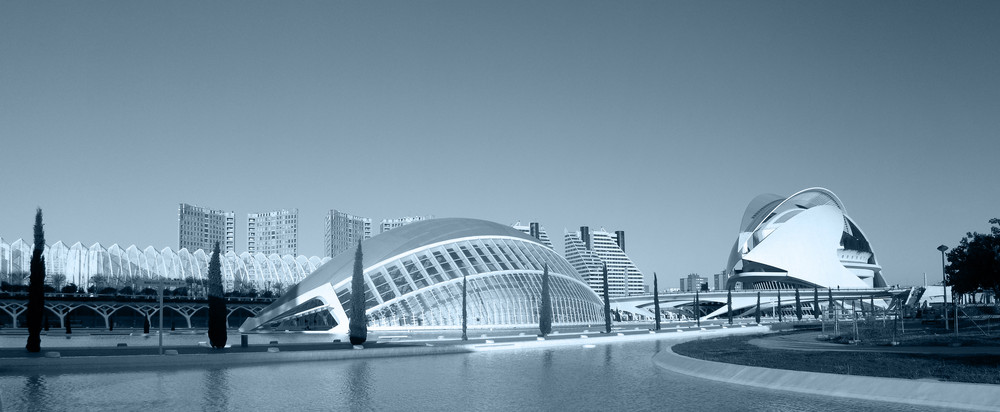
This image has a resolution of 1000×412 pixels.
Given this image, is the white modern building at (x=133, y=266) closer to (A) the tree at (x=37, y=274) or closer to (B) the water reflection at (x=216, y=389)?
(A) the tree at (x=37, y=274)

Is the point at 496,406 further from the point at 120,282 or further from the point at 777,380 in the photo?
the point at 120,282

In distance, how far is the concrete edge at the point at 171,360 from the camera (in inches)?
976

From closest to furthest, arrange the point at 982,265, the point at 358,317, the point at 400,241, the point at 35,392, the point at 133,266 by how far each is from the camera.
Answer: the point at 35,392
the point at 358,317
the point at 982,265
the point at 400,241
the point at 133,266

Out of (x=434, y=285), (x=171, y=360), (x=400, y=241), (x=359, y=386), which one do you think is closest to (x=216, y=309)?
(x=171, y=360)

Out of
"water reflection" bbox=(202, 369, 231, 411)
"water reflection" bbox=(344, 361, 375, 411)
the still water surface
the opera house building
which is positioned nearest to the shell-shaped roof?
the opera house building

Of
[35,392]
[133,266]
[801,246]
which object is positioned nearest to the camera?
[35,392]

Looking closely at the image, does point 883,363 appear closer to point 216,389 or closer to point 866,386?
point 866,386

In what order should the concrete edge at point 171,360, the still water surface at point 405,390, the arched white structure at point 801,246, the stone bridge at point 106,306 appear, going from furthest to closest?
the arched white structure at point 801,246 → the stone bridge at point 106,306 → the concrete edge at point 171,360 → the still water surface at point 405,390

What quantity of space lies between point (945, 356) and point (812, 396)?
11.6 m

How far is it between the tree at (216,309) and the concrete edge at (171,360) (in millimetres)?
6695

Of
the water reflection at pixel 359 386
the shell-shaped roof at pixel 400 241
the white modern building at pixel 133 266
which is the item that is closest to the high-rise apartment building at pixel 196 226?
the white modern building at pixel 133 266

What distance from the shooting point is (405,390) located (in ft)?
64.8

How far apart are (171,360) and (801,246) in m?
→ 115

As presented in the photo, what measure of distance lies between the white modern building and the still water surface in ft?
288
